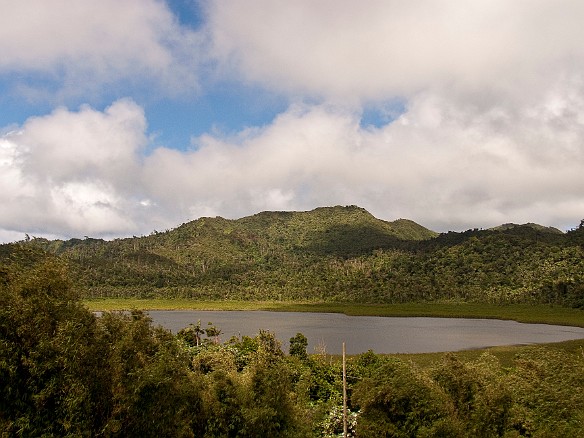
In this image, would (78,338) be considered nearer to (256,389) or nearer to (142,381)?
(142,381)

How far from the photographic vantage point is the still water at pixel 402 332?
10862 cm

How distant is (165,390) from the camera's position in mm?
29109

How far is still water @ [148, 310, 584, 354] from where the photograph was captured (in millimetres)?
108625

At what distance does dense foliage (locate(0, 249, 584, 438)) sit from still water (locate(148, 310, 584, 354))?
2157 inches

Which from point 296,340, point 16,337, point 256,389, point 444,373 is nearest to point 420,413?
point 444,373

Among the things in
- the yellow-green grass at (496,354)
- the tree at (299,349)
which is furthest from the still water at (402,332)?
the yellow-green grass at (496,354)

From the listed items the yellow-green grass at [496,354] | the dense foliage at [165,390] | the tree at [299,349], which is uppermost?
the dense foliage at [165,390]

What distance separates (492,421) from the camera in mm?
34188

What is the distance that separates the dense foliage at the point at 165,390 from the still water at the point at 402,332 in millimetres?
54785

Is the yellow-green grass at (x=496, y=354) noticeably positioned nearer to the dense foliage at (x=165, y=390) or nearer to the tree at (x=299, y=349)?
the tree at (x=299, y=349)

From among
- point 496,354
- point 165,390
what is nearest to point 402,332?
point 496,354

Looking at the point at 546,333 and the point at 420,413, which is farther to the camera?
the point at 546,333

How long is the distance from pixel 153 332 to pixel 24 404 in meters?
10.3

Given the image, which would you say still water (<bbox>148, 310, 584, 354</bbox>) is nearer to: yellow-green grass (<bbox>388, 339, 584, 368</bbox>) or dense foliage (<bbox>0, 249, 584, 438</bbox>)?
yellow-green grass (<bbox>388, 339, 584, 368</bbox>)
